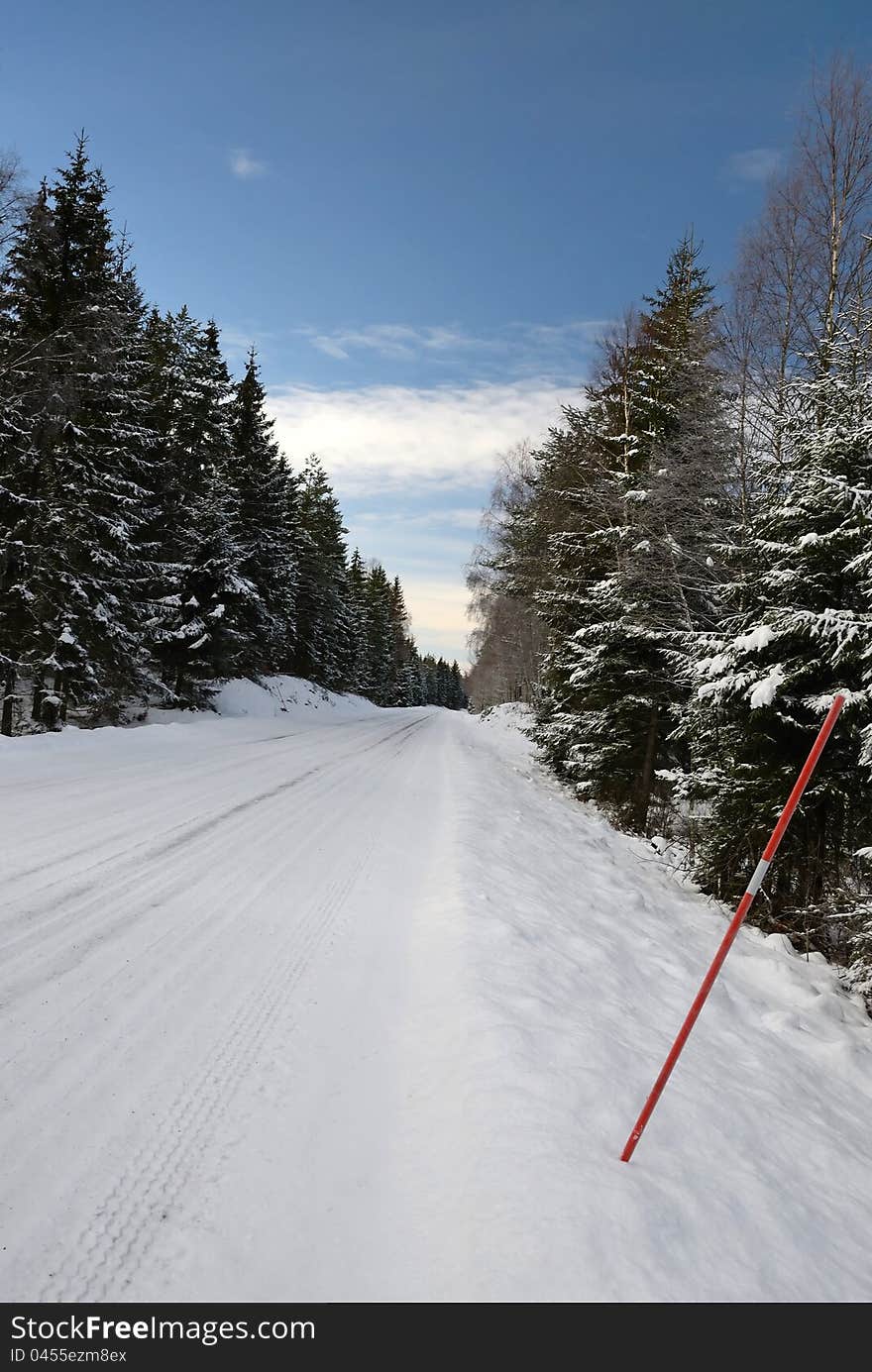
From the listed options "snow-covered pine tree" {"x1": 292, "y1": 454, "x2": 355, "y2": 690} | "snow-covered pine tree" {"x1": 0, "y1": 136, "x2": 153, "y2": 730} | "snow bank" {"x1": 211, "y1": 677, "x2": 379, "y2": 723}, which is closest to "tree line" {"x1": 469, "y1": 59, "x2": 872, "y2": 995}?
"snow-covered pine tree" {"x1": 0, "y1": 136, "x2": 153, "y2": 730}

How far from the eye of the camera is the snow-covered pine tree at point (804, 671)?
6594 millimetres

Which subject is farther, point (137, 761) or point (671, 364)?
point (671, 364)

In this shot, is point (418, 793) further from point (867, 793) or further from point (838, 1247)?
point (838, 1247)

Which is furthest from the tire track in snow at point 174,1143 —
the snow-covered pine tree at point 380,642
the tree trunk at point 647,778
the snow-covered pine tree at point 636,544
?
the snow-covered pine tree at point 380,642

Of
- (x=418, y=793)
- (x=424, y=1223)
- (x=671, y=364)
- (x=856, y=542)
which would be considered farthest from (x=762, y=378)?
(x=424, y=1223)

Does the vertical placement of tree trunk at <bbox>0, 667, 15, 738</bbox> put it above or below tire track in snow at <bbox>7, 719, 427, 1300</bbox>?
above

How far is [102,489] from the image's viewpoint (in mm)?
15367

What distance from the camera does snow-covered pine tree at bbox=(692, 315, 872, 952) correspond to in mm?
6594

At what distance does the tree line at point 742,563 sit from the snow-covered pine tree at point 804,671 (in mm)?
29

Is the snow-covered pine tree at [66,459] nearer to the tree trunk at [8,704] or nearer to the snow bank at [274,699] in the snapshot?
the tree trunk at [8,704]

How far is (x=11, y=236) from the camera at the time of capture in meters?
12.0

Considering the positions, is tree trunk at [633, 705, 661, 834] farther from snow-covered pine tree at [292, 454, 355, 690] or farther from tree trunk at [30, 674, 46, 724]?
snow-covered pine tree at [292, 454, 355, 690]

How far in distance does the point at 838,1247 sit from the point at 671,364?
12.6 meters

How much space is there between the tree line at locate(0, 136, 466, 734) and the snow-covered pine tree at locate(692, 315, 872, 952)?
13115 millimetres
